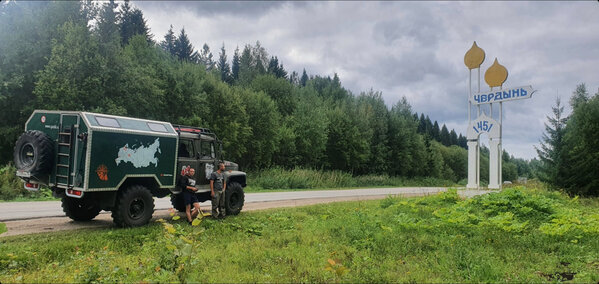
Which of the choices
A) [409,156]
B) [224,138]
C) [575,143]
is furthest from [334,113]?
[575,143]

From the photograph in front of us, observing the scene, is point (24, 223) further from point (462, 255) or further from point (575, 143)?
point (575, 143)

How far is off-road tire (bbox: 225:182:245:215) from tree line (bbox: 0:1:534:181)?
52.5 ft

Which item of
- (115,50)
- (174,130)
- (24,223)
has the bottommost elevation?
(24,223)

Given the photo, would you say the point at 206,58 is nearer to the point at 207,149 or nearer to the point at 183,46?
the point at 183,46

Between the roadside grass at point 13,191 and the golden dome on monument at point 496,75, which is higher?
the golden dome on monument at point 496,75

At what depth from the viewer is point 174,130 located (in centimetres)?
1158

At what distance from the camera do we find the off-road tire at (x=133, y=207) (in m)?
10.1

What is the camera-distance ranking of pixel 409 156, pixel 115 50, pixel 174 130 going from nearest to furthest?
pixel 174 130 < pixel 115 50 < pixel 409 156

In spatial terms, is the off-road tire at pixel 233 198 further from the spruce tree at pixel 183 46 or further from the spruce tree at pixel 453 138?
the spruce tree at pixel 453 138

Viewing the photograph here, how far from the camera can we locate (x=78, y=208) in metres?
11.1

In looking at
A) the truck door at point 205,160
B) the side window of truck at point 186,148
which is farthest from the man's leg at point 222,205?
the side window of truck at point 186,148

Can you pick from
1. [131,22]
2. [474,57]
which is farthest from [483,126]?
[131,22]

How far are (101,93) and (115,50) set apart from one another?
389 cm

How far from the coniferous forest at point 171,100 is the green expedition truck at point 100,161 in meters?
15.9
